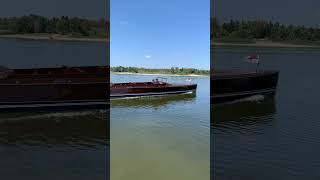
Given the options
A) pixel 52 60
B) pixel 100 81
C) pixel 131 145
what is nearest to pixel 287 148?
pixel 131 145

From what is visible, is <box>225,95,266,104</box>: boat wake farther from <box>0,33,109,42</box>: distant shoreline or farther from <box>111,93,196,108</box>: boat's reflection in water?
<box>0,33,109,42</box>: distant shoreline

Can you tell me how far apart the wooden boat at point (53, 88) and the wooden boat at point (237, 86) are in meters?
4.15

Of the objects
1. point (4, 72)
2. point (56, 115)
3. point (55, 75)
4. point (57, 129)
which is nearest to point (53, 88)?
point (55, 75)

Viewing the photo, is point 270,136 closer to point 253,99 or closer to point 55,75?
point 253,99

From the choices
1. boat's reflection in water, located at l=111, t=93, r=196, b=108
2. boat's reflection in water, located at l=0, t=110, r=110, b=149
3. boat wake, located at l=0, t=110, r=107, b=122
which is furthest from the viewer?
boat's reflection in water, located at l=111, t=93, r=196, b=108

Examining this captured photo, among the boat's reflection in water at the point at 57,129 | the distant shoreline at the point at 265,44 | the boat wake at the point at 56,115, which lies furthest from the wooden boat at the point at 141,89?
the distant shoreline at the point at 265,44

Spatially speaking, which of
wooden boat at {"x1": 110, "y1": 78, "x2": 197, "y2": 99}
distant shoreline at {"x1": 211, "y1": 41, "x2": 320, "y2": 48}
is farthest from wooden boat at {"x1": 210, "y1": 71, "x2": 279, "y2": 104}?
distant shoreline at {"x1": 211, "y1": 41, "x2": 320, "y2": 48}

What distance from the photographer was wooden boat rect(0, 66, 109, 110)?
11469 millimetres

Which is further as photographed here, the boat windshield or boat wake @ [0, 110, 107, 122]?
the boat windshield

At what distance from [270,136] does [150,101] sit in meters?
7.91

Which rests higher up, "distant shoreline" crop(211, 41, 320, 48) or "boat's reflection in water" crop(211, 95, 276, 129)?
"distant shoreline" crop(211, 41, 320, 48)

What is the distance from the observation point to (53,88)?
1185 centimetres

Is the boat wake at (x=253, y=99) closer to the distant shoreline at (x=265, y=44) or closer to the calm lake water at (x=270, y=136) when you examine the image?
the calm lake water at (x=270, y=136)

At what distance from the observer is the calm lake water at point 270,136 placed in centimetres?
608
